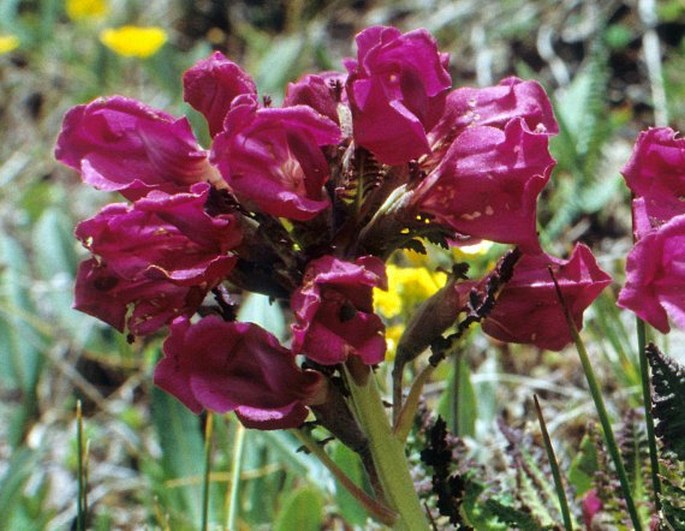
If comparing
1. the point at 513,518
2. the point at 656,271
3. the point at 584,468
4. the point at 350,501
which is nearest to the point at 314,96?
the point at 656,271

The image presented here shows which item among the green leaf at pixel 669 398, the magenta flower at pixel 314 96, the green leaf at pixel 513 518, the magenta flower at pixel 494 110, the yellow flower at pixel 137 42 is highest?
the yellow flower at pixel 137 42

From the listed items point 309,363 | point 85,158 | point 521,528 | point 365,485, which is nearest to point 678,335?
point 365,485

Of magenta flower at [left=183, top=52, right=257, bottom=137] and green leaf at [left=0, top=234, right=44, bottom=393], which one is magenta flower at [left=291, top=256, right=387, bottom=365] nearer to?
magenta flower at [left=183, top=52, right=257, bottom=137]

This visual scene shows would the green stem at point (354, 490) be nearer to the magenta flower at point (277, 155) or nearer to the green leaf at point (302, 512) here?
the magenta flower at point (277, 155)

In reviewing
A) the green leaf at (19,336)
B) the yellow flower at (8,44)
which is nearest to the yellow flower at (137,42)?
the yellow flower at (8,44)

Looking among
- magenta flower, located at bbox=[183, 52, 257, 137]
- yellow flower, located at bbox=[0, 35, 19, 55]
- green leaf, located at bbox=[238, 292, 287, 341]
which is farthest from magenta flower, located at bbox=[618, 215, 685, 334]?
yellow flower, located at bbox=[0, 35, 19, 55]
